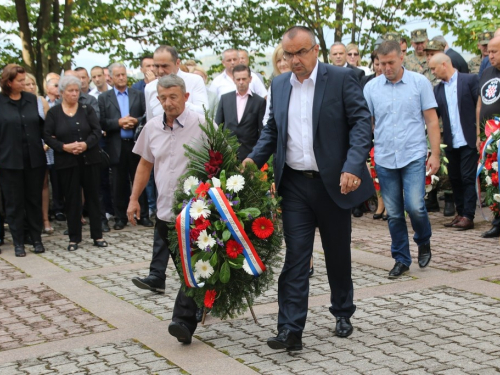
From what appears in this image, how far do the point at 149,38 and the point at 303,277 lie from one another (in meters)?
16.7

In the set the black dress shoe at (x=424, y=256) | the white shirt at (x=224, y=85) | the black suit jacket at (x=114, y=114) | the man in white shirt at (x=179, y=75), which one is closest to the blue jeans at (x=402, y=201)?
the black dress shoe at (x=424, y=256)

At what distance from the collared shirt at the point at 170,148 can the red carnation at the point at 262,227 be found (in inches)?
32.2

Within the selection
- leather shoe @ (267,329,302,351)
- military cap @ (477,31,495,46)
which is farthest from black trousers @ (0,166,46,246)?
military cap @ (477,31,495,46)

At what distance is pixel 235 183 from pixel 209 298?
862 millimetres

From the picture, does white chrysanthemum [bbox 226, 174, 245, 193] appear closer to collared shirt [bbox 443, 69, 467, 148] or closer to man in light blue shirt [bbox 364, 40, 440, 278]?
man in light blue shirt [bbox 364, 40, 440, 278]

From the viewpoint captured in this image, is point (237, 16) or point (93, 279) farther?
point (237, 16)

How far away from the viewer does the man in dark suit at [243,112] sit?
9984 millimetres

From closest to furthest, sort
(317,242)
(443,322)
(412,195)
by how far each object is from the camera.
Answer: (443,322) < (412,195) < (317,242)

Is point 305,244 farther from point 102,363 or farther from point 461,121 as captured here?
point 461,121

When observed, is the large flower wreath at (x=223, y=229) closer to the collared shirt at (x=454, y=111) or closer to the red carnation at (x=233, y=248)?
the red carnation at (x=233, y=248)

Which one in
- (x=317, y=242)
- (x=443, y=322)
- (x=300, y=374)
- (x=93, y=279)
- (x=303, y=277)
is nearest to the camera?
(x=300, y=374)

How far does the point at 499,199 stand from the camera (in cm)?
969

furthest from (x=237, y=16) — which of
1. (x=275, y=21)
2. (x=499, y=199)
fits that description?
(x=499, y=199)

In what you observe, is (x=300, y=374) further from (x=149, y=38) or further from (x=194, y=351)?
(x=149, y=38)
